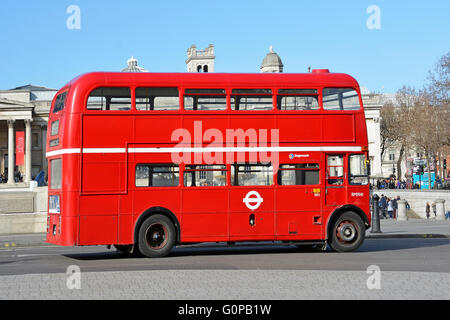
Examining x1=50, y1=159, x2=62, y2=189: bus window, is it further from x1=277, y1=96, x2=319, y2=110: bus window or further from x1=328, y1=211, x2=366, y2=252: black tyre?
x1=328, y1=211, x2=366, y2=252: black tyre

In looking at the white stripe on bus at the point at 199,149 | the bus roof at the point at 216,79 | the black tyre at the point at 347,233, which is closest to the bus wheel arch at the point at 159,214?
the white stripe on bus at the point at 199,149

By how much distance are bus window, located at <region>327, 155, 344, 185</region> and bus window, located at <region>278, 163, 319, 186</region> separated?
14.9 inches

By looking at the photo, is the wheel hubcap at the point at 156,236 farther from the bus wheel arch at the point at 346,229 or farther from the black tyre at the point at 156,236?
the bus wheel arch at the point at 346,229

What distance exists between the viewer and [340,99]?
18.1 m

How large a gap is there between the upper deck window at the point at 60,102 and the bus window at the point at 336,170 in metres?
6.79

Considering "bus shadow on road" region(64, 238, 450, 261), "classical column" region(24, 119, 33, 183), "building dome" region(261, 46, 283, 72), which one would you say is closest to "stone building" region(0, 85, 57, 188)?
"classical column" region(24, 119, 33, 183)

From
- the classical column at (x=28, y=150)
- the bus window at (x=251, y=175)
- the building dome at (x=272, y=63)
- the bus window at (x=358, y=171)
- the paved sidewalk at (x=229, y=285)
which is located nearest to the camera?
the paved sidewalk at (x=229, y=285)

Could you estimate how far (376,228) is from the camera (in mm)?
27500

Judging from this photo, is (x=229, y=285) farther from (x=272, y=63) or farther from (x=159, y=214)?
(x=272, y=63)

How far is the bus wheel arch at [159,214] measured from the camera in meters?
16.9

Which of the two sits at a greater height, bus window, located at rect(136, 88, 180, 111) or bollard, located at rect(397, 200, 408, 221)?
bus window, located at rect(136, 88, 180, 111)

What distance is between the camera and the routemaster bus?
1669 cm

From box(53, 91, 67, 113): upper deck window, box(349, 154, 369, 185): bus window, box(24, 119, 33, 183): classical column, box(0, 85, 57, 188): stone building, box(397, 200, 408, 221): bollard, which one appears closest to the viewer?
box(53, 91, 67, 113): upper deck window
